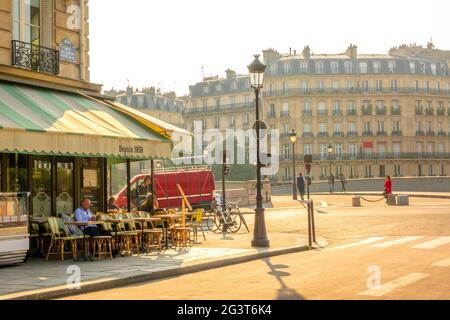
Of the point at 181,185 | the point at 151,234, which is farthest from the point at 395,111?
the point at 151,234

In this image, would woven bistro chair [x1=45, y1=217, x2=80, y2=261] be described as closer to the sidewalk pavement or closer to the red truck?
the sidewalk pavement

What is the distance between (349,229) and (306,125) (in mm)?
59564

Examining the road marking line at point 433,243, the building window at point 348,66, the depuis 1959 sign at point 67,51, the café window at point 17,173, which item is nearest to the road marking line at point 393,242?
the road marking line at point 433,243

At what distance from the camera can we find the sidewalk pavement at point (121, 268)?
9.44 m

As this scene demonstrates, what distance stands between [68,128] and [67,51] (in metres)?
3.45

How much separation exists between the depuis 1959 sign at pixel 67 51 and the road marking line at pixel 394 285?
9302mm

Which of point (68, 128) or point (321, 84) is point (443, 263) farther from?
point (321, 84)

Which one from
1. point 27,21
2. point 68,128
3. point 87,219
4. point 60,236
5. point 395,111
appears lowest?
point 60,236

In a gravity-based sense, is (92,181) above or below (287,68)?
below

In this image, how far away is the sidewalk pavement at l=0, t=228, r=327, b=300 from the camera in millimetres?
9438

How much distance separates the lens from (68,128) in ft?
41.7

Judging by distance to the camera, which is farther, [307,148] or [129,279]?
[307,148]

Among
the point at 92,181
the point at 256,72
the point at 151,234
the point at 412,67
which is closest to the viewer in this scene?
the point at 151,234
